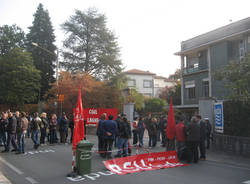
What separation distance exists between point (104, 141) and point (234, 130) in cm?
618

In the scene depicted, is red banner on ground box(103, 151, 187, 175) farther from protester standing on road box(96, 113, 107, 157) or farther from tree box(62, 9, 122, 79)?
tree box(62, 9, 122, 79)

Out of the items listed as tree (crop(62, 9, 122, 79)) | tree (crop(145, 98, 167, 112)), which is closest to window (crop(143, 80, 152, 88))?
tree (crop(145, 98, 167, 112))

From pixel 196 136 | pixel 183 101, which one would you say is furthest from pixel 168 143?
pixel 183 101

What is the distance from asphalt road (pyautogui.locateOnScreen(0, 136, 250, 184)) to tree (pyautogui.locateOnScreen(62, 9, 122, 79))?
28089 millimetres

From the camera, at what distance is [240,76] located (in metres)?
12.8

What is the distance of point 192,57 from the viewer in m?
34.9

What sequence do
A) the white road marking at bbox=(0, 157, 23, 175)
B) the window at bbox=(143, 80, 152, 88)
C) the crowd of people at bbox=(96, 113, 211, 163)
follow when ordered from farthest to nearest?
the window at bbox=(143, 80, 152, 88) → the crowd of people at bbox=(96, 113, 211, 163) → the white road marking at bbox=(0, 157, 23, 175)

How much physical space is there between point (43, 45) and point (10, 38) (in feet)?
19.5

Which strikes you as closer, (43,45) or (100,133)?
(100,133)

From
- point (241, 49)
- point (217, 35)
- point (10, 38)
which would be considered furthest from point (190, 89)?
point (10, 38)

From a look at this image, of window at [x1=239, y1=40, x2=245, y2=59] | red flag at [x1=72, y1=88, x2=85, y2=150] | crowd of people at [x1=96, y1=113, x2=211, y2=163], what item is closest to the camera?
red flag at [x1=72, y1=88, x2=85, y2=150]

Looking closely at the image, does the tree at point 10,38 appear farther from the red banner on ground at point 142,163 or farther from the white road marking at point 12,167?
the red banner on ground at point 142,163

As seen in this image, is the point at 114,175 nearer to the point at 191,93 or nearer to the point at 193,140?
the point at 193,140

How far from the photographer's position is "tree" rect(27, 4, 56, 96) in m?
47.5
